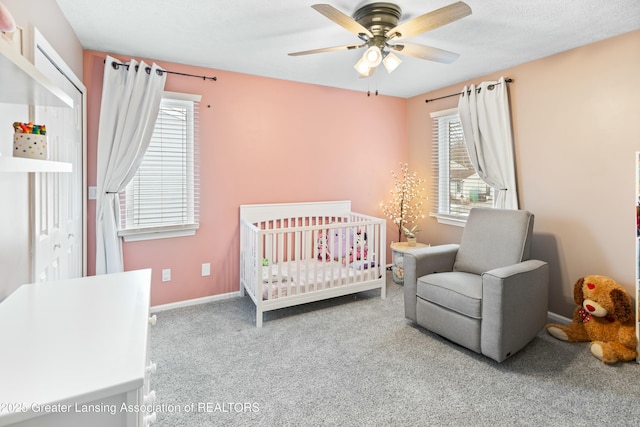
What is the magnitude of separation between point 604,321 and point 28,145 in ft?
11.5

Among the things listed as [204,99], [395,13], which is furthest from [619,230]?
[204,99]

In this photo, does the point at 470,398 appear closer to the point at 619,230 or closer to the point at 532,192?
the point at 619,230

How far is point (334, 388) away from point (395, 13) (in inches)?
91.4

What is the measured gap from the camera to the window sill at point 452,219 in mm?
3725

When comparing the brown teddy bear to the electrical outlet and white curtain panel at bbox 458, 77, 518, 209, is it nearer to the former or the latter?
white curtain panel at bbox 458, 77, 518, 209

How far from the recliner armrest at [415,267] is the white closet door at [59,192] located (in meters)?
2.44

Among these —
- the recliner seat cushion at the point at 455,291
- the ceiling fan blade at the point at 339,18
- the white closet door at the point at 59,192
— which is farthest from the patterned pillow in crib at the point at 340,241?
the white closet door at the point at 59,192

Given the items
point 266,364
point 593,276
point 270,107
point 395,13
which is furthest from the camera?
point 270,107

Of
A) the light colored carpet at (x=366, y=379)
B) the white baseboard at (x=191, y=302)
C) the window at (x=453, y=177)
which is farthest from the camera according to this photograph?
the window at (x=453, y=177)

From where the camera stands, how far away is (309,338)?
2.56 meters

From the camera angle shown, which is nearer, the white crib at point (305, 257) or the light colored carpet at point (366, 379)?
the light colored carpet at point (366, 379)

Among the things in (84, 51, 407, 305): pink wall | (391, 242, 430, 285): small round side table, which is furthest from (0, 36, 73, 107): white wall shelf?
(391, 242, 430, 285): small round side table

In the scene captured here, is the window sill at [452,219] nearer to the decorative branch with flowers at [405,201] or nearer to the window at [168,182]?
the decorative branch with flowers at [405,201]

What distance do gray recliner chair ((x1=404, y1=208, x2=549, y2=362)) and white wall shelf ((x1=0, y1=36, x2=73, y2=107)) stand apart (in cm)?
244
